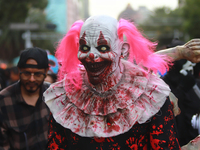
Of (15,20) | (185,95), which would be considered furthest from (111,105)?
(15,20)

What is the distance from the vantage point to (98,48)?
1.77 meters

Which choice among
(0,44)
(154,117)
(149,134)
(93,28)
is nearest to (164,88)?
(154,117)

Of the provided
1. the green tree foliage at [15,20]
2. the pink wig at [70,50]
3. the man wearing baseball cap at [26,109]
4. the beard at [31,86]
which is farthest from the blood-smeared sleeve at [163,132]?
the green tree foliage at [15,20]

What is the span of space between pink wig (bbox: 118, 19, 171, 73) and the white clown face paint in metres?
0.11

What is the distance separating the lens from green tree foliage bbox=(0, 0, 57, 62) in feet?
57.2

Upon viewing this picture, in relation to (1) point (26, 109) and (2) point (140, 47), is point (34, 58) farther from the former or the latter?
(2) point (140, 47)

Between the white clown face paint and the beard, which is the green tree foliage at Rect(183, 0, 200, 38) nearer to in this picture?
the beard

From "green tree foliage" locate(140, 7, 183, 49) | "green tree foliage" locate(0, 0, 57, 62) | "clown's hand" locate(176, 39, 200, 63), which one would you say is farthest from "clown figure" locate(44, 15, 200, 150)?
"green tree foliage" locate(140, 7, 183, 49)

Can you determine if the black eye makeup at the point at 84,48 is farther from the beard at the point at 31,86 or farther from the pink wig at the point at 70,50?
the beard at the point at 31,86

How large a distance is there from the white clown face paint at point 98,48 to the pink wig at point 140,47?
107mm

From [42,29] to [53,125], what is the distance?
2742 cm

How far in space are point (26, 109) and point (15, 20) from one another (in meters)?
16.6

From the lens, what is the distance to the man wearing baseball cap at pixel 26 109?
2723 millimetres

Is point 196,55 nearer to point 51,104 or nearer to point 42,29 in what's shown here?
point 51,104
